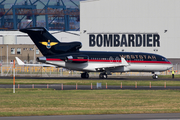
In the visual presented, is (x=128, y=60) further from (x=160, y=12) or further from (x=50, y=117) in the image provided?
(x=50, y=117)

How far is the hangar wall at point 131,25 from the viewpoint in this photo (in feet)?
244

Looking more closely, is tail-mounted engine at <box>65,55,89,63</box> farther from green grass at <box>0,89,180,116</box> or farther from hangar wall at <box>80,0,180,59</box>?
hangar wall at <box>80,0,180,59</box>

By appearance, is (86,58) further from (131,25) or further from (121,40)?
(131,25)

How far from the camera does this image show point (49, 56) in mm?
49688

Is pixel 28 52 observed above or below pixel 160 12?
below

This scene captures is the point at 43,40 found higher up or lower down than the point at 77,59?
higher up

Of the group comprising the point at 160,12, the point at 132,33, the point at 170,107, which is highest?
the point at 160,12

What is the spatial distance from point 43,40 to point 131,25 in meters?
30.3

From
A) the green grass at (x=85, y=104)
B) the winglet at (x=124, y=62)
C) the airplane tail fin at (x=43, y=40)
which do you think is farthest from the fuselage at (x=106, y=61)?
the green grass at (x=85, y=104)

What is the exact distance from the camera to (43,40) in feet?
163

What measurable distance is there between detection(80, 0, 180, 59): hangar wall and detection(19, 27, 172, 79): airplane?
19340 millimetres

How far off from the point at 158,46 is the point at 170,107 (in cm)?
5324

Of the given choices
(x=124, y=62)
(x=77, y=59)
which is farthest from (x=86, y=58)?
(x=124, y=62)

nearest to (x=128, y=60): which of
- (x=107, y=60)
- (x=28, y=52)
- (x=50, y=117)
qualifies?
(x=107, y=60)
